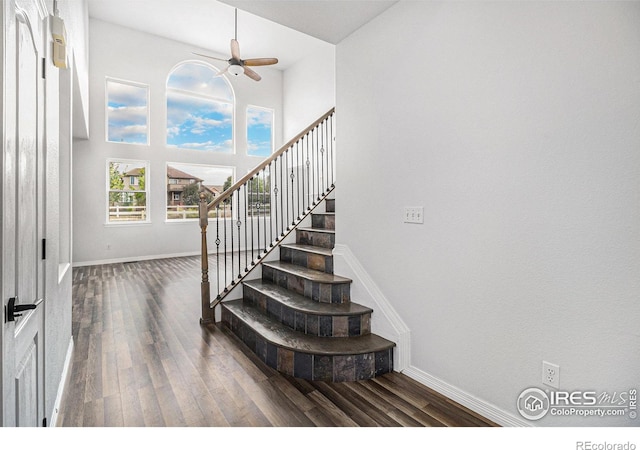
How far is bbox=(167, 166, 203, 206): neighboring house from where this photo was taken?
7696 mm

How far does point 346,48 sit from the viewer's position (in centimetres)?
302

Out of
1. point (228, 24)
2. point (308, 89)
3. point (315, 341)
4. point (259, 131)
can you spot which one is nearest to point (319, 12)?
point (315, 341)

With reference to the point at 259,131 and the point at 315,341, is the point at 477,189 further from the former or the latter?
the point at 259,131

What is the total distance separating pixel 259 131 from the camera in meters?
9.12

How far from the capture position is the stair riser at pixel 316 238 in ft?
12.1

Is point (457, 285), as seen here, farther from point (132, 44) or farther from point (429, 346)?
point (132, 44)

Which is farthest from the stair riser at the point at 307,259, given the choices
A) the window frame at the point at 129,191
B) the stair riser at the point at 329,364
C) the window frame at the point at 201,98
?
the window frame at the point at 201,98

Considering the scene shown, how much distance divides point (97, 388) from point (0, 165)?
189 centimetres

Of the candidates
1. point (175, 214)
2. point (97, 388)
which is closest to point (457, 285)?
point (97, 388)

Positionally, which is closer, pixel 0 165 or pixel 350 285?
pixel 0 165

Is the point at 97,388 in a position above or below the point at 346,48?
below

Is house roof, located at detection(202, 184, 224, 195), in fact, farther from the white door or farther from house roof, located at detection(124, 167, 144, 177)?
the white door

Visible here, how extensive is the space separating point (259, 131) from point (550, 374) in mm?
8624

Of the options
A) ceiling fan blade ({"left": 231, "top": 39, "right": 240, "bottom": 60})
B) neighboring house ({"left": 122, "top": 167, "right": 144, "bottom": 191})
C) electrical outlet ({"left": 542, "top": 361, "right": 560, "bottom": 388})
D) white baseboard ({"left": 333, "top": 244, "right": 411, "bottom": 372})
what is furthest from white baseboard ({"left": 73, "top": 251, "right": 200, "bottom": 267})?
electrical outlet ({"left": 542, "top": 361, "right": 560, "bottom": 388})
